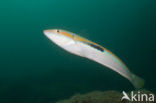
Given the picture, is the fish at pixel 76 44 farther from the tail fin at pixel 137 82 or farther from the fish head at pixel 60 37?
the tail fin at pixel 137 82

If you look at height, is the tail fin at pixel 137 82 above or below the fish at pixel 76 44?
below

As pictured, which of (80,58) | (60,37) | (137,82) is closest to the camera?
(60,37)

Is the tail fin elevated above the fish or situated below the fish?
below

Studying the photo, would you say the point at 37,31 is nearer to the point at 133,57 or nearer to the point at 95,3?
the point at 95,3

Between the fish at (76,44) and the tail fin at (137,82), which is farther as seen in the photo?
the tail fin at (137,82)

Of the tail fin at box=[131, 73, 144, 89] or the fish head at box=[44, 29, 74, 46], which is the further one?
the tail fin at box=[131, 73, 144, 89]

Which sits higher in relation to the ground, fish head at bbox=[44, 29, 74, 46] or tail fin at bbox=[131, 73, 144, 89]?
fish head at bbox=[44, 29, 74, 46]

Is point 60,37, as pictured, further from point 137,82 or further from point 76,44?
point 137,82

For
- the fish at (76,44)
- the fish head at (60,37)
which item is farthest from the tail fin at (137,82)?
the fish head at (60,37)

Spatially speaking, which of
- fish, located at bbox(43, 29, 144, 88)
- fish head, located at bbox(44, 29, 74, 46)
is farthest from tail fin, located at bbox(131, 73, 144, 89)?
fish head, located at bbox(44, 29, 74, 46)

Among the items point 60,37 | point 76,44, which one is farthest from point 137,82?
point 60,37

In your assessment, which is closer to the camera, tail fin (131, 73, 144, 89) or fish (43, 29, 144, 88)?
fish (43, 29, 144, 88)

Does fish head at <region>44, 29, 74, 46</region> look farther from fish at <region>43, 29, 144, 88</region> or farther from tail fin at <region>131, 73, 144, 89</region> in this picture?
tail fin at <region>131, 73, 144, 89</region>

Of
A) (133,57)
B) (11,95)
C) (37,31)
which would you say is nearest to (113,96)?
(11,95)
